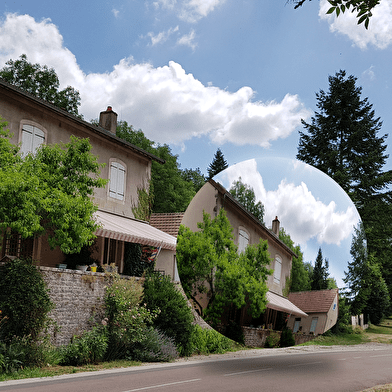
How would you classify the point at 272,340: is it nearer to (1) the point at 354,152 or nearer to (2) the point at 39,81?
(1) the point at 354,152

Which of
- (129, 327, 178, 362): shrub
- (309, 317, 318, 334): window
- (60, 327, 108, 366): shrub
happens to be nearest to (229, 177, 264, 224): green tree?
(309, 317, 318, 334): window

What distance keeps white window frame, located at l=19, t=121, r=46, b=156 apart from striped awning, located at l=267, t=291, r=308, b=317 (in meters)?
17.0

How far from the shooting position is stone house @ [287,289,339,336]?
142 inches

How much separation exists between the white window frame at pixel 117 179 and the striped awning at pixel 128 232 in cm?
118

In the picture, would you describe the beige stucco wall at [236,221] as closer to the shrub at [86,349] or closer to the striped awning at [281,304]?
the striped awning at [281,304]

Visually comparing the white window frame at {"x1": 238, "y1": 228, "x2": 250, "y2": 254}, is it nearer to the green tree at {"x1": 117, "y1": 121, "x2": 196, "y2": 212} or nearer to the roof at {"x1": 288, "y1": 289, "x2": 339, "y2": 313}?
the roof at {"x1": 288, "y1": 289, "x2": 339, "y2": 313}

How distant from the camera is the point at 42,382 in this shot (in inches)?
465

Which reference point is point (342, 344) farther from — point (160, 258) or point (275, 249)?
point (160, 258)

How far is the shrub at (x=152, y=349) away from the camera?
17516 millimetres

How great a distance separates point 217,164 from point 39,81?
40.4 metres

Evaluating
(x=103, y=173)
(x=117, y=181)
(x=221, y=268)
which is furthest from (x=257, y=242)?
(x=117, y=181)

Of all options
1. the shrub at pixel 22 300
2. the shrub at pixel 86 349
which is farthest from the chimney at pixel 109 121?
the shrub at pixel 22 300

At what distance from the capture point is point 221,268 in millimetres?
3783

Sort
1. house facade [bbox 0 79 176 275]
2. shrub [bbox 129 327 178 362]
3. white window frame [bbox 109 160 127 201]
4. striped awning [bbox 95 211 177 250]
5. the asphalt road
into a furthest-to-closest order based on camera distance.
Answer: white window frame [bbox 109 160 127 201] → striped awning [bbox 95 211 177 250] → house facade [bbox 0 79 176 275] → shrub [bbox 129 327 178 362] → the asphalt road
